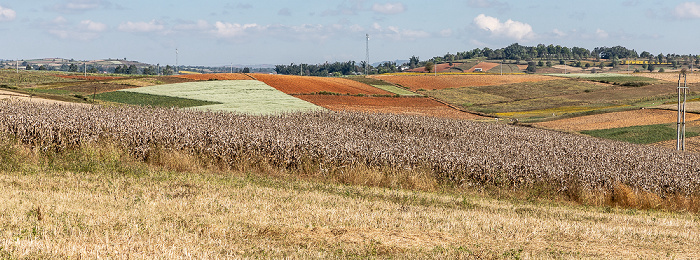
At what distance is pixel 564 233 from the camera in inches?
510

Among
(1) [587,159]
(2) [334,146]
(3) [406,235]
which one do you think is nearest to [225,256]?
(3) [406,235]

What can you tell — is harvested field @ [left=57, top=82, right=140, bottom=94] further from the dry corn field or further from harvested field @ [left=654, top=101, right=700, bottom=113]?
harvested field @ [left=654, top=101, right=700, bottom=113]

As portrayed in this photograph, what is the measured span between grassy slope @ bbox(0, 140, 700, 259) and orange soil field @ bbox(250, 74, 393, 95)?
2142 inches

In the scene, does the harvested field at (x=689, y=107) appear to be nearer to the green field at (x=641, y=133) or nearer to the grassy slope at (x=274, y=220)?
the green field at (x=641, y=133)

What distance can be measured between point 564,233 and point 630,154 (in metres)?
19.4

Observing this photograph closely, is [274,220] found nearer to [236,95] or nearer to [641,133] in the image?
[641,133]

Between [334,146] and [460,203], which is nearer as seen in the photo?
[460,203]

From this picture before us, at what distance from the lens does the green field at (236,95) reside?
176 ft

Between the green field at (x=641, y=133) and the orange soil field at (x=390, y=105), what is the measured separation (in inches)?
566

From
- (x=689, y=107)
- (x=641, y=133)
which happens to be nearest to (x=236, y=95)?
(x=641, y=133)

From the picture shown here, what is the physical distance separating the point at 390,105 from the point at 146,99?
25.2 m

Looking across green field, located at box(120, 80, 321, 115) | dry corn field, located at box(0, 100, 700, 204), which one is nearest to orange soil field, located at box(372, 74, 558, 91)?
green field, located at box(120, 80, 321, 115)

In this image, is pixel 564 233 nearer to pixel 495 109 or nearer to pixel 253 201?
pixel 253 201

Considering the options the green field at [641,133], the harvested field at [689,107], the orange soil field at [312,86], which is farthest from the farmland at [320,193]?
the harvested field at [689,107]
